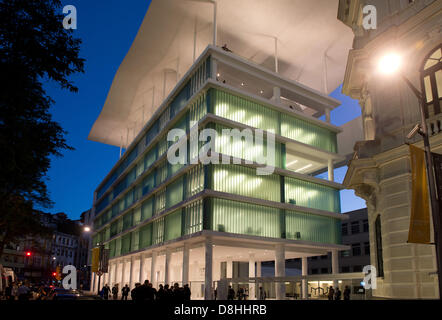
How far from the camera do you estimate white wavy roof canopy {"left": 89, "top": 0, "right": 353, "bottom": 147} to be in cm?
3641

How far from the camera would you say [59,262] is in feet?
352

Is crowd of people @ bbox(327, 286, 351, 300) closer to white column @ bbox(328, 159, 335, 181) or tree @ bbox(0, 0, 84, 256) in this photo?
tree @ bbox(0, 0, 84, 256)

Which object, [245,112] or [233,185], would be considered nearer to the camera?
[233,185]

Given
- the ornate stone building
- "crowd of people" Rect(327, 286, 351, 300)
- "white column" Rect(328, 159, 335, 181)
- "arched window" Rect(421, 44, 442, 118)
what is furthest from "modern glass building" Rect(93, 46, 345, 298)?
"arched window" Rect(421, 44, 442, 118)

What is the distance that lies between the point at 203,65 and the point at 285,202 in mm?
13703

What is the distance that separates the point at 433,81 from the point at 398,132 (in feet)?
8.21

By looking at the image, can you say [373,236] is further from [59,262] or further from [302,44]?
[59,262]

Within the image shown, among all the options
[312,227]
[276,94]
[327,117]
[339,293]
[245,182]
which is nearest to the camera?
[339,293]

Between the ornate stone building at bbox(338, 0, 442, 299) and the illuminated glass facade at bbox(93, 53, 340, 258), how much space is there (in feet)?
41.9

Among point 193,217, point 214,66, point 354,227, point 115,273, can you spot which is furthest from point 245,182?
point 354,227

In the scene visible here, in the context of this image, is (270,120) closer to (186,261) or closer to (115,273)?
(186,261)

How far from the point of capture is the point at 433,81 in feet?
57.3

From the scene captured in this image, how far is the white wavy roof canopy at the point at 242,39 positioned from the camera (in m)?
36.4

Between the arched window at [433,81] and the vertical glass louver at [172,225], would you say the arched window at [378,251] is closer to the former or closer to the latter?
the arched window at [433,81]
